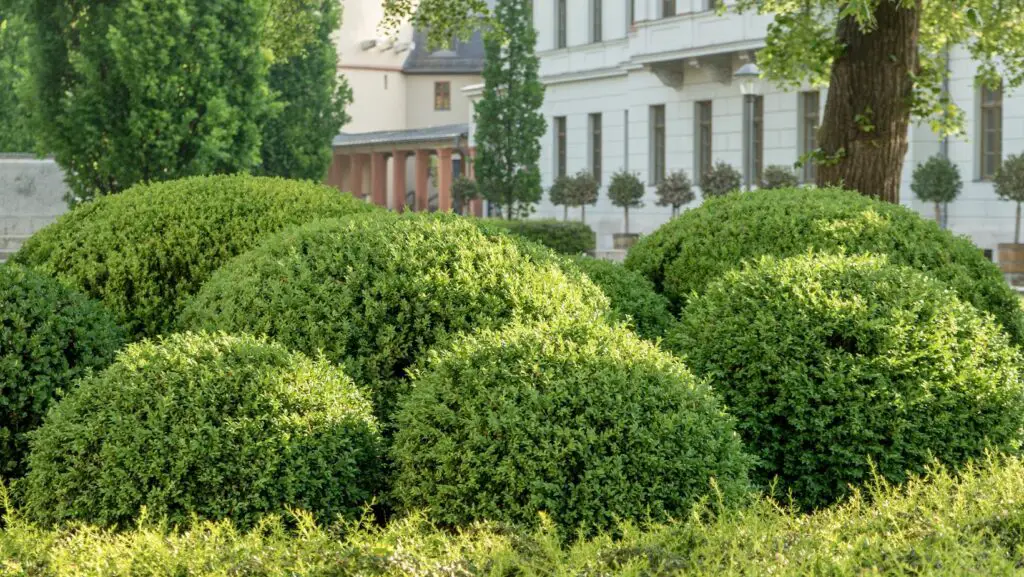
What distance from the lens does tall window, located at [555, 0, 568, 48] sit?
4591cm

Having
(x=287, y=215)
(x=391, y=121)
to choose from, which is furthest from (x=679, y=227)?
(x=391, y=121)

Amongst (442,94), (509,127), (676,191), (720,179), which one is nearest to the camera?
(720,179)

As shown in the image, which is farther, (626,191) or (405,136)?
(405,136)

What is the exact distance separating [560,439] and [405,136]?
55595 millimetres

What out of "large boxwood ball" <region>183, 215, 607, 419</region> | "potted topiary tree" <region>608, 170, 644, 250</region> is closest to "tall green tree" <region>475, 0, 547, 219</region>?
"potted topiary tree" <region>608, 170, 644, 250</region>

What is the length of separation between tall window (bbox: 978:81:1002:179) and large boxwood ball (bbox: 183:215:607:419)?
82.9 feet

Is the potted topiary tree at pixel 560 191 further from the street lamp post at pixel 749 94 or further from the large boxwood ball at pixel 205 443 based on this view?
the large boxwood ball at pixel 205 443

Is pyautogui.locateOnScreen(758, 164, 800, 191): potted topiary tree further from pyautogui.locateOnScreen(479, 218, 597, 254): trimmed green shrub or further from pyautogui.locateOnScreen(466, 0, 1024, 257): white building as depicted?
pyautogui.locateOnScreen(479, 218, 597, 254): trimmed green shrub

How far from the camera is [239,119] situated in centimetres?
2002

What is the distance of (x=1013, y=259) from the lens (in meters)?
24.2

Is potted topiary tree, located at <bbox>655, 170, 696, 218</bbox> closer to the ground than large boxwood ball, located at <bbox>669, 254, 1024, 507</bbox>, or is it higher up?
higher up

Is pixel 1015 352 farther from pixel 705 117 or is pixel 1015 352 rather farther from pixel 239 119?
pixel 705 117

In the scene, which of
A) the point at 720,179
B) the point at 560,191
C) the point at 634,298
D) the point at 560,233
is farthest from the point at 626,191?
the point at 634,298

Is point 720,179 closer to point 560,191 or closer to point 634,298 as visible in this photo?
point 560,191
